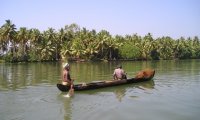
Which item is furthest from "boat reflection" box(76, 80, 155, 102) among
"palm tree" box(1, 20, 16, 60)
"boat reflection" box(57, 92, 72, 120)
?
"palm tree" box(1, 20, 16, 60)

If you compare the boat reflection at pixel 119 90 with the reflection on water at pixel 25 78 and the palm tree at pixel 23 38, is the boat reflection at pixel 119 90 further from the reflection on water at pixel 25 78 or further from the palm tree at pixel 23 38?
the palm tree at pixel 23 38

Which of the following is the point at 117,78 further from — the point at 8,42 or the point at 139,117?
the point at 8,42

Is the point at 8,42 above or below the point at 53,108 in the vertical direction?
above

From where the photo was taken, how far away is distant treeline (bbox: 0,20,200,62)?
7750cm

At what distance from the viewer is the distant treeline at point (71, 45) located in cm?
7750

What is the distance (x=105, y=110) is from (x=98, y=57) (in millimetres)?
77283

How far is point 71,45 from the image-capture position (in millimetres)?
86312

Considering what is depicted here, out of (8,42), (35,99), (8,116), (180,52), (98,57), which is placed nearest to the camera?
(8,116)

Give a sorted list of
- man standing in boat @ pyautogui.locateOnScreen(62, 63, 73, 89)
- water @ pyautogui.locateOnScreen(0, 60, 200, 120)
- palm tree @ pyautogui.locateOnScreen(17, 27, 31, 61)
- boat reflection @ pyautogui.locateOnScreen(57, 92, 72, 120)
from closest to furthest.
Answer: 1. water @ pyautogui.locateOnScreen(0, 60, 200, 120)
2. boat reflection @ pyautogui.locateOnScreen(57, 92, 72, 120)
3. man standing in boat @ pyautogui.locateOnScreen(62, 63, 73, 89)
4. palm tree @ pyautogui.locateOnScreen(17, 27, 31, 61)

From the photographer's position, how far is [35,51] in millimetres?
81125

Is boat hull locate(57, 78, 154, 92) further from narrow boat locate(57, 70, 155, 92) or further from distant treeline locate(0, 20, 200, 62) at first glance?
distant treeline locate(0, 20, 200, 62)

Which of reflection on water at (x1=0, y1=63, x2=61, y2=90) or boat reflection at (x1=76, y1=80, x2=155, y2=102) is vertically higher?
reflection on water at (x1=0, y1=63, x2=61, y2=90)

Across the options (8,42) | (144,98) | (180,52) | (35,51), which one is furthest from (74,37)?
(144,98)

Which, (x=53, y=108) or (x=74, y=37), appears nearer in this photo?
(x=53, y=108)
